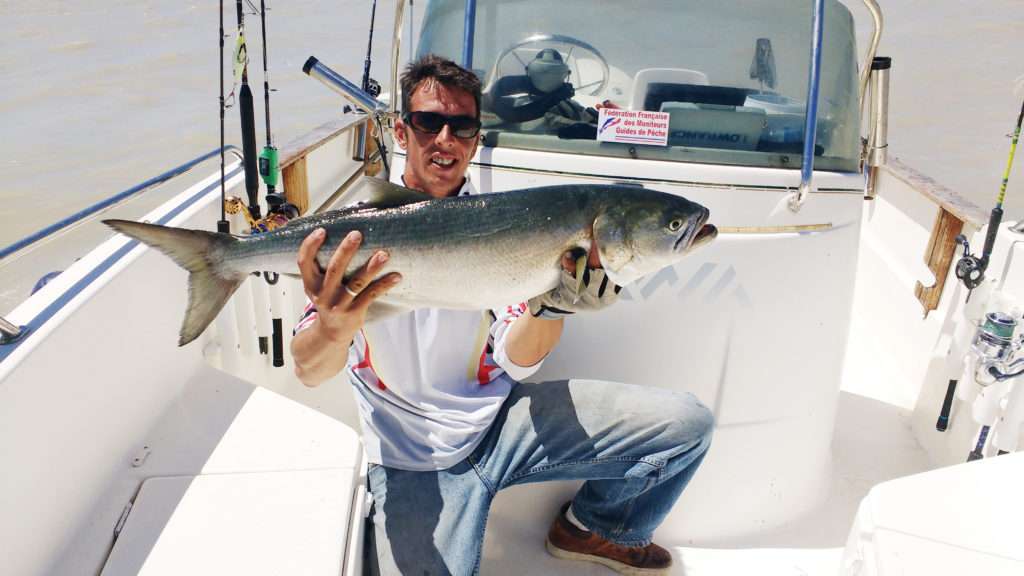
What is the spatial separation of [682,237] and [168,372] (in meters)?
1.95

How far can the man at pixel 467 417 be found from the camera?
2.13 metres

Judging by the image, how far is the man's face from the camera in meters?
2.13

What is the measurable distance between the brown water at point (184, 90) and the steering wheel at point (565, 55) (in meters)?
7.47

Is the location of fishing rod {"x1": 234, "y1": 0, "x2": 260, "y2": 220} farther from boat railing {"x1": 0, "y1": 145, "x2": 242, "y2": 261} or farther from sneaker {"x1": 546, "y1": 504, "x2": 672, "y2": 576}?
→ sneaker {"x1": 546, "y1": 504, "x2": 672, "y2": 576}

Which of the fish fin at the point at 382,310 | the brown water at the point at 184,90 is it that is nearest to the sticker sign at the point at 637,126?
the fish fin at the point at 382,310

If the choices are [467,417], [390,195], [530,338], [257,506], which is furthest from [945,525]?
[257,506]

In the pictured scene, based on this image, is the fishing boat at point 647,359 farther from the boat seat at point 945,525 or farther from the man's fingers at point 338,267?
the man's fingers at point 338,267

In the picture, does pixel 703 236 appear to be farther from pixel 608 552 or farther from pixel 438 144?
pixel 608 552

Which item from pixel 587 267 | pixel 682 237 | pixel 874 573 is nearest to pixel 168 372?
pixel 587 267

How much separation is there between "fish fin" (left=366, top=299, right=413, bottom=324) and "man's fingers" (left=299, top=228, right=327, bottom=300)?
0.56ft

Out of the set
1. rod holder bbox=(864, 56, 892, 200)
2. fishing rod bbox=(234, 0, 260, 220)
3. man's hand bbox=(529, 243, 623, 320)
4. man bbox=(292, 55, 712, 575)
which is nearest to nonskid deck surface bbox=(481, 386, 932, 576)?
man bbox=(292, 55, 712, 575)

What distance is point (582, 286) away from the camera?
1.84 m

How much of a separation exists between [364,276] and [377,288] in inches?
2.0

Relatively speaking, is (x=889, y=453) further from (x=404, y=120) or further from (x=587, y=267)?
(x=404, y=120)
